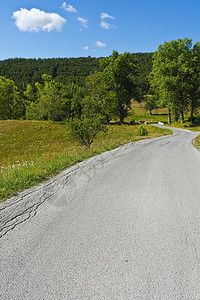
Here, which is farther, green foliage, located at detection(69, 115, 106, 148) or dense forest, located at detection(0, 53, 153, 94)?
dense forest, located at detection(0, 53, 153, 94)

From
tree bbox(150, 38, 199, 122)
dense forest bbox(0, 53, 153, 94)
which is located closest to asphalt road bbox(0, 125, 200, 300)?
tree bbox(150, 38, 199, 122)

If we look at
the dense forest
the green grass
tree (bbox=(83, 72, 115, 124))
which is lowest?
the green grass

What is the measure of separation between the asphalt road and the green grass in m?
0.78

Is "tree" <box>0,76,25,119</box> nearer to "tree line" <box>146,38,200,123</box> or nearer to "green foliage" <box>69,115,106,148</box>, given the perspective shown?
"tree line" <box>146,38,200,123</box>

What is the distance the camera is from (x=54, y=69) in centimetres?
16300

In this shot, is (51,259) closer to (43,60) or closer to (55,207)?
(55,207)

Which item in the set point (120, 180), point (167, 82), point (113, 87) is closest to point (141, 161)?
point (120, 180)

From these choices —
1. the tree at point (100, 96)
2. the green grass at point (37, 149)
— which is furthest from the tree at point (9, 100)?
the tree at point (100, 96)

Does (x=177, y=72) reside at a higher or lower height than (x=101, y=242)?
higher

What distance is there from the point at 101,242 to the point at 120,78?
4829 cm

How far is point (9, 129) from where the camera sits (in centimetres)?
3844

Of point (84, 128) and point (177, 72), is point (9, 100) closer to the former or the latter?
point (177, 72)

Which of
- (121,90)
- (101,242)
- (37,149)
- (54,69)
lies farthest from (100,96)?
(54,69)

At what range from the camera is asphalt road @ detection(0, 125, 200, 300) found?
2379 mm
